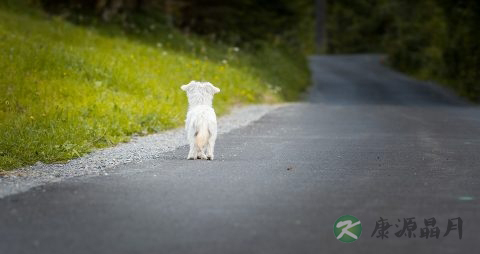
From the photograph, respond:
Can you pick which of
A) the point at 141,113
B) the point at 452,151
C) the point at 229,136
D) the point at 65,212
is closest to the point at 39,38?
the point at 141,113

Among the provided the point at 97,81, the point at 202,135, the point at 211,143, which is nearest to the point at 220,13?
the point at 97,81

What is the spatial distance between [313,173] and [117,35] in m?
22.6

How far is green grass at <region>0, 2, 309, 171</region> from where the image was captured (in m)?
15.1

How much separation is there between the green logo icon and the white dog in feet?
14.8

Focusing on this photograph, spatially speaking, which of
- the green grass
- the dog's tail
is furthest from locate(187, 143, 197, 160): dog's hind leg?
the green grass

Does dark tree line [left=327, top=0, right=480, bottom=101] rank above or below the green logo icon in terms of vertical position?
above

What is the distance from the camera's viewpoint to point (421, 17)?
59812 mm

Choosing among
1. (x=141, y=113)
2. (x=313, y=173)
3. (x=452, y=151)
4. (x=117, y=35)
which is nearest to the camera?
(x=313, y=173)

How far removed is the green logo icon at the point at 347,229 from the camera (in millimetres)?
7344

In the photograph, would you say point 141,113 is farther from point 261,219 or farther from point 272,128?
point 261,219

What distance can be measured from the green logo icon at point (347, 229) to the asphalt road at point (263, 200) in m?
0.07

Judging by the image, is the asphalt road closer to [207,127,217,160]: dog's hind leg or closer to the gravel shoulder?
[207,127,217,160]: dog's hind leg

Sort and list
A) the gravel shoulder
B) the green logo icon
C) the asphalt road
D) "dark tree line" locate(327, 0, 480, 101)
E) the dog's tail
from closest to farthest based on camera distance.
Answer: the asphalt road, the green logo icon, the gravel shoulder, the dog's tail, "dark tree line" locate(327, 0, 480, 101)

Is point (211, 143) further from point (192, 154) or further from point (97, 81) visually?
point (97, 81)
